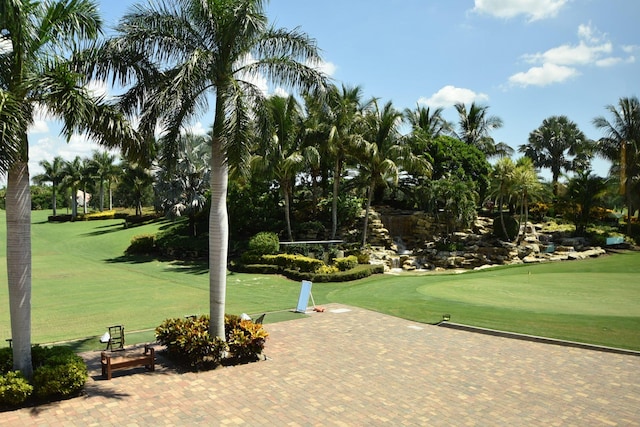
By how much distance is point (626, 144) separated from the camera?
39.4 meters

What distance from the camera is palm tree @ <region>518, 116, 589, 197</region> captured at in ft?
172

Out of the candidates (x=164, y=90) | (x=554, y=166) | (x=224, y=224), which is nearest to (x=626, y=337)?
(x=224, y=224)

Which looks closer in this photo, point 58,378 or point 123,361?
point 58,378

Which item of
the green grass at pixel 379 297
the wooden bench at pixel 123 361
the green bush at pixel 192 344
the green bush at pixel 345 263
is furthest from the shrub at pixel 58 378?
the green bush at pixel 345 263

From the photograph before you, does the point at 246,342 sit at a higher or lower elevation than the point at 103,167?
lower

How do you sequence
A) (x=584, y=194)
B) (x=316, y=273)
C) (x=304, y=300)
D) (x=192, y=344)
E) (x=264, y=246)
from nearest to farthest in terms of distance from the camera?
(x=192, y=344) → (x=304, y=300) → (x=316, y=273) → (x=264, y=246) → (x=584, y=194)

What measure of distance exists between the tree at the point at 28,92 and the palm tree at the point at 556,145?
5225cm

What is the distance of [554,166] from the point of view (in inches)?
2096

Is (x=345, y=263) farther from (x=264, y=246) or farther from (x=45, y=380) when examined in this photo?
(x=45, y=380)

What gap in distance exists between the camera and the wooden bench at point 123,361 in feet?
33.5

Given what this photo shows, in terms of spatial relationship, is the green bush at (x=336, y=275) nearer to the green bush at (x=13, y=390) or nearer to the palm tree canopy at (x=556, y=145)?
the green bush at (x=13, y=390)

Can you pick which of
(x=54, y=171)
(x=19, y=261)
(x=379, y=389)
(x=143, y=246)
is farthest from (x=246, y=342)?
(x=54, y=171)

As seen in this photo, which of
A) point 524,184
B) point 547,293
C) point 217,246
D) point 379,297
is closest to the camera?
point 217,246

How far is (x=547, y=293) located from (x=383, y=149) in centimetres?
1572
